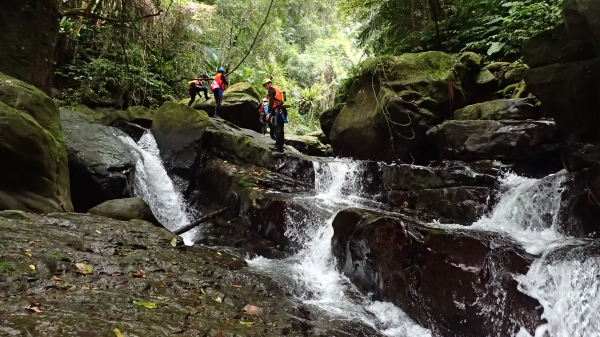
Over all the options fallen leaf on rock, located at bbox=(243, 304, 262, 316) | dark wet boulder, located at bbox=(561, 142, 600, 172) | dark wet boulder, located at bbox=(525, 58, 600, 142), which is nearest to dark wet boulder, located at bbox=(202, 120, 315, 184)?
dark wet boulder, located at bbox=(525, 58, 600, 142)

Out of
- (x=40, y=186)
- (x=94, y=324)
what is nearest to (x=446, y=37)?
(x=40, y=186)

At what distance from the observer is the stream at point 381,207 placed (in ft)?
14.3

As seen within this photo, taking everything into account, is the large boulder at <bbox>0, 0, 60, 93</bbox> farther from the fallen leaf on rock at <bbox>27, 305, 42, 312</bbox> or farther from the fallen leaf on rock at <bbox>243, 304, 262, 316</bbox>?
the fallen leaf on rock at <bbox>243, 304, 262, 316</bbox>

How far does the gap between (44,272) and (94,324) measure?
1.33 meters

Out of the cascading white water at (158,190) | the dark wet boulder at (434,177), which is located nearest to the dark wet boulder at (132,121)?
the cascading white water at (158,190)

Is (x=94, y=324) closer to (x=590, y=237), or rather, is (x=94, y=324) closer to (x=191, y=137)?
(x=590, y=237)

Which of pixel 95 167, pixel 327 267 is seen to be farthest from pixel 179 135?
pixel 327 267

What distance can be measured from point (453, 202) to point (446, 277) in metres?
3.67

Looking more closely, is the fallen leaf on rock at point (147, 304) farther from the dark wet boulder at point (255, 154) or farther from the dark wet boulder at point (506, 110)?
the dark wet boulder at point (506, 110)

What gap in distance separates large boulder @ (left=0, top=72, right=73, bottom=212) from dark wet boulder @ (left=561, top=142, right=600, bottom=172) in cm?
877

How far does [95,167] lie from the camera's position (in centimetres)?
855

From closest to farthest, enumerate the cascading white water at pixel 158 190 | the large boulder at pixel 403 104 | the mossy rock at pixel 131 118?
the cascading white water at pixel 158 190, the large boulder at pixel 403 104, the mossy rock at pixel 131 118

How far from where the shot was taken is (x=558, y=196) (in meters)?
6.89

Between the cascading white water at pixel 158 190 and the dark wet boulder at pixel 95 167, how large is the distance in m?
0.61
